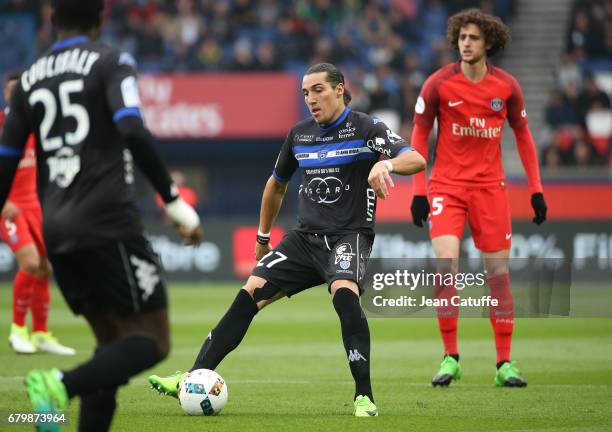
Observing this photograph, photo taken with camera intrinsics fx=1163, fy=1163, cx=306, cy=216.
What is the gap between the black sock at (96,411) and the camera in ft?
16.7

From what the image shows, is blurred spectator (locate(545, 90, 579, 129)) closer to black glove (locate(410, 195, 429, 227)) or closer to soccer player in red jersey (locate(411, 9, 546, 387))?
soccer player in red jersey (locate(411, 9, 546, 387))

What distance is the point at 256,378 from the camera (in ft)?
30.5

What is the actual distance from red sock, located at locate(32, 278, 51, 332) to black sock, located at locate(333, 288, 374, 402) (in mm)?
5071

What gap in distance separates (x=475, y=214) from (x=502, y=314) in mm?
778

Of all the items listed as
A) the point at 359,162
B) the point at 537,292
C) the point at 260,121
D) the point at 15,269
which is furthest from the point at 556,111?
the point at 359,162

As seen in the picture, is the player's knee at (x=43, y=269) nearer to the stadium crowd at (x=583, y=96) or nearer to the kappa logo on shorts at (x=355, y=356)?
the kappa logo on shorts at (x=355, y=356)

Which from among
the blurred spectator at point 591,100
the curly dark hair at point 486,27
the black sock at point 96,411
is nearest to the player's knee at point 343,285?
the black sock at point 96,411

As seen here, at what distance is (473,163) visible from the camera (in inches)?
345

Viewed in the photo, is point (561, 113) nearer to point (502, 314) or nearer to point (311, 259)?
point (502, 314)

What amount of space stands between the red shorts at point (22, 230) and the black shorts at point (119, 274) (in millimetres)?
6087

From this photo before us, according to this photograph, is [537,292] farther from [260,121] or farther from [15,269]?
[260,121]

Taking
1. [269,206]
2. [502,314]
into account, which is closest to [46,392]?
[269,206]

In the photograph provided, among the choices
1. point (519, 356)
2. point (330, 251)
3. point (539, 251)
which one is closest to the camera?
point (330, 251)

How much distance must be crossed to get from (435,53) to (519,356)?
14.9m
